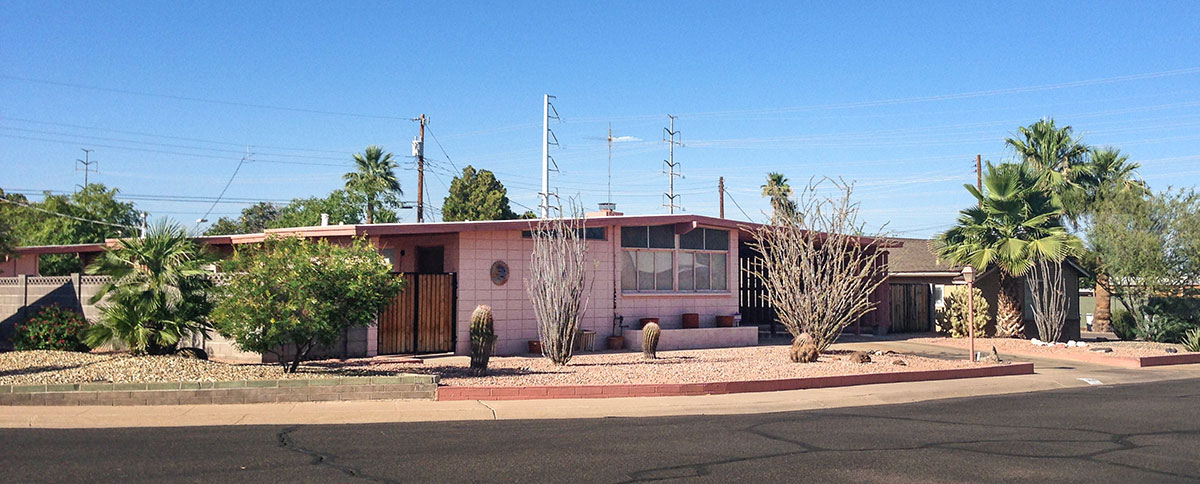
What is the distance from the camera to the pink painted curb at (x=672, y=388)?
13.8 m

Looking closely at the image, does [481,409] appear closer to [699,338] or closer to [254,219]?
A: [699,338]

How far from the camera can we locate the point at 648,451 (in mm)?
9664

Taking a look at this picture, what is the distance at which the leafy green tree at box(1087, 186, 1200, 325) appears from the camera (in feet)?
88.0

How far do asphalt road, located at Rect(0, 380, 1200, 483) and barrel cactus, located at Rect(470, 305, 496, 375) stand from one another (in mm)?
4138

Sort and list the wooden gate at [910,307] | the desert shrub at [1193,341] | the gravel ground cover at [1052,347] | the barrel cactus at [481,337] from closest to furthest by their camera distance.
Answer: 1. the barrel cactus at [481,337]
2. the gravel ground cover at [1052,347]
3. the desert shrub at [1193,341]
4. the wooden gate at [910,307]

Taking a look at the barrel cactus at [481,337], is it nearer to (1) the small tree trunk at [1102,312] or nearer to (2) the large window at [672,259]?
(2) the large window at [672,259]

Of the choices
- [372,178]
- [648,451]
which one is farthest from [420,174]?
[648,451]

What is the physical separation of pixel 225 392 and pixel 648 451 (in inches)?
252

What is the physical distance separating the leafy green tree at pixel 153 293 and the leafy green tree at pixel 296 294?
3.66ft

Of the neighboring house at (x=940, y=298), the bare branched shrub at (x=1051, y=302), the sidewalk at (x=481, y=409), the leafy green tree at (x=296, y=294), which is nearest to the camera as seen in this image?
the sidewalk at (x=481, y=409)

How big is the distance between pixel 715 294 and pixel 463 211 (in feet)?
104

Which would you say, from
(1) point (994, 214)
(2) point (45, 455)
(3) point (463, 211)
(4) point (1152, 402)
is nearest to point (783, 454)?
(2) point (45, 455)

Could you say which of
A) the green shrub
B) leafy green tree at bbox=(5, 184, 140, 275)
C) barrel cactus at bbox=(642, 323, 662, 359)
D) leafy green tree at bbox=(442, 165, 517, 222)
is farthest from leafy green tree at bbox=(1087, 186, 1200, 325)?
Result: leafy green tree at bbox=(5, 184, 140, 275)

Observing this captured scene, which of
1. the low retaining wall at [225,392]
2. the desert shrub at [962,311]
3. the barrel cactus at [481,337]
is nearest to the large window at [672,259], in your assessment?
the barrel cactus at [481,337]
